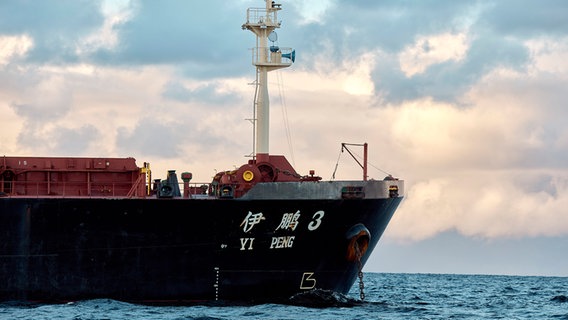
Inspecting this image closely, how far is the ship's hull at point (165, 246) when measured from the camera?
3900 cm

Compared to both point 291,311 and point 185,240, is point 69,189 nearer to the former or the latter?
point 185,240

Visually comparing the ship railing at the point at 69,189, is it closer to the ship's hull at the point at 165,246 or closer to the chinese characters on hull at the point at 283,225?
the ship's hull at the point at 165,246

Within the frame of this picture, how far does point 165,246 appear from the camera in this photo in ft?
129

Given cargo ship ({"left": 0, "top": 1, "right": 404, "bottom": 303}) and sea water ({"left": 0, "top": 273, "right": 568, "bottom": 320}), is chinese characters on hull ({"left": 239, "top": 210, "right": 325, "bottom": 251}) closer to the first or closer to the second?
cargo ship ({"left": 0, "top": 1, "right": 404, "bottom": 303})

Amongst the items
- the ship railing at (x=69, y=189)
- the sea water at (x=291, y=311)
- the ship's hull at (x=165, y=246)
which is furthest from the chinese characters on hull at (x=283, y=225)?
the ship railing at (x=69, y=189)

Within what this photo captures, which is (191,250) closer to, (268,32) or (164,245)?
(164,245)

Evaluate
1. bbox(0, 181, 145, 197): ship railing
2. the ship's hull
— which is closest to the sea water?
the ship's hull

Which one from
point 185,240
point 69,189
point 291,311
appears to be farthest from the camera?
point 69,189

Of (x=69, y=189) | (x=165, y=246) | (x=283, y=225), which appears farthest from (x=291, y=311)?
(x=69, y=189)

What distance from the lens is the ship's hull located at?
39.0 m

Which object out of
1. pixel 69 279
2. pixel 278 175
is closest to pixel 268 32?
pixel 278 175

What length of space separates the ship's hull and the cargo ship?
38 mm

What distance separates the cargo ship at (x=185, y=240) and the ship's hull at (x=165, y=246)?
4cm

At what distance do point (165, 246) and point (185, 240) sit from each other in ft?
2.68
